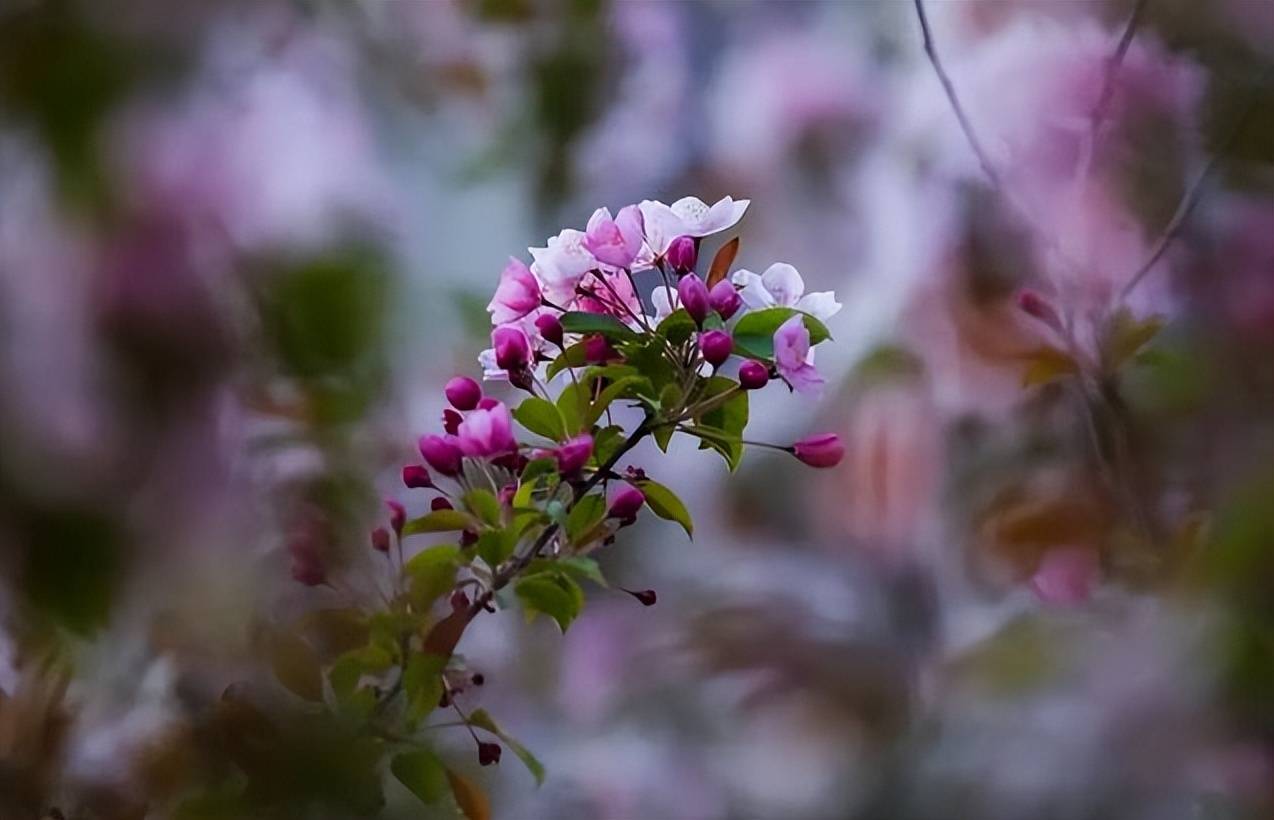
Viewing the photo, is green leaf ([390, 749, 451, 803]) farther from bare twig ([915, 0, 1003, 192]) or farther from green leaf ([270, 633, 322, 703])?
bare twig ([915, 0, 1003, 192])

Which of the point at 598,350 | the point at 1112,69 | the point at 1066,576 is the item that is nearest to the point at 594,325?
the point at 598,350

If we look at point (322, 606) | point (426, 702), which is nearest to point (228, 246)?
point (322, 606)

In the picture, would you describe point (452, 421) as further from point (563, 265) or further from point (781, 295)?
point (781, 295)

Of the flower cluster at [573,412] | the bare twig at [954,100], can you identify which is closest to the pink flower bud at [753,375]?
the flower cluster at [573,412]

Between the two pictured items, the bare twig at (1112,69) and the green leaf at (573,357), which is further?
the bare twig at (1112,69)

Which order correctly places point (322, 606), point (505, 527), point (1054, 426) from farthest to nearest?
point (1054, 426), point (322, 606), point (505, 527)

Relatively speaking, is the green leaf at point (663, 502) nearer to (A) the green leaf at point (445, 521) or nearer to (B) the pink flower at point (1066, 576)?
(A) the green leaf at point (445, 521)

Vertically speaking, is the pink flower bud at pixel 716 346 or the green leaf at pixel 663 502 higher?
the pink flower bud at pixel 716 346

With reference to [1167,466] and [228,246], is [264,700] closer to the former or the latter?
[228,246]
